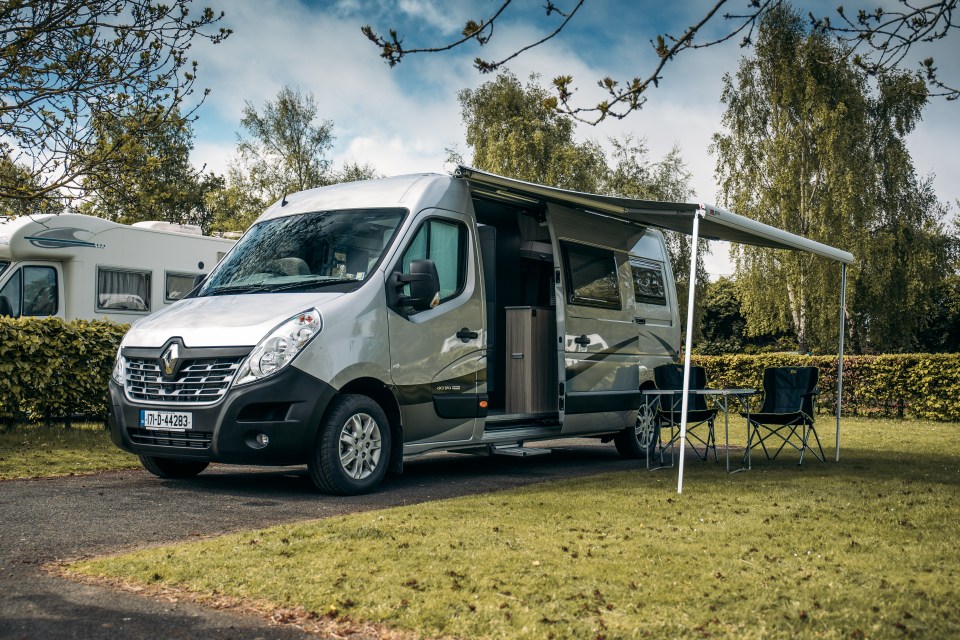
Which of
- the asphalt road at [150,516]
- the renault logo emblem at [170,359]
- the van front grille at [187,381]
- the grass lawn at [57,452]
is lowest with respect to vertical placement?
the asphalt road at [150,516]

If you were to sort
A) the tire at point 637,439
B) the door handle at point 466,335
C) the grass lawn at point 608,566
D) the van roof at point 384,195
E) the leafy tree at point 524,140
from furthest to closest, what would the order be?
the leafy tree at point 524,140
the tire at point 637,439
the door handle at point 466,335
the van roof at point 384,195
the grass lawn at point 608,566

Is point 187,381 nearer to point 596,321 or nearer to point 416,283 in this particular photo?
point 416,283

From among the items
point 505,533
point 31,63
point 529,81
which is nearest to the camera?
point 505,533

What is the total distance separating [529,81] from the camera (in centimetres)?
3681

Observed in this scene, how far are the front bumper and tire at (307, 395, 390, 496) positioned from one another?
0.14 m

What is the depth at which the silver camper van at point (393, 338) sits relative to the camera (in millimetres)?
7109

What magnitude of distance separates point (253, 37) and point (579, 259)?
402 cm

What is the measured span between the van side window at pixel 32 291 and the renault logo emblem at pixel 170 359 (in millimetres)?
7720

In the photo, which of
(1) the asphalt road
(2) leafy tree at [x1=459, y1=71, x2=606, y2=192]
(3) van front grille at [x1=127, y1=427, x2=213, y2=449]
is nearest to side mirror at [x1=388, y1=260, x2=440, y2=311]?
(1) the asphalt road

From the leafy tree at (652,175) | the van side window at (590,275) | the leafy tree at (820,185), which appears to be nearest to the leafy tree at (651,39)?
the van side window at (590,275)

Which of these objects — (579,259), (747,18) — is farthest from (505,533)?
(579,259)

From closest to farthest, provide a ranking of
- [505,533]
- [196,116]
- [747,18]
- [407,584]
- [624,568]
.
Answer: [407,584] < [624,568] < [747,18] < [505,533] < [196,116]

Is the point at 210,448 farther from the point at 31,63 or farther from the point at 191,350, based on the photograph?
the point at 31,63

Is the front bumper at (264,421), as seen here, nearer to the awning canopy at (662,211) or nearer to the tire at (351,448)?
the tire at (351,448)
